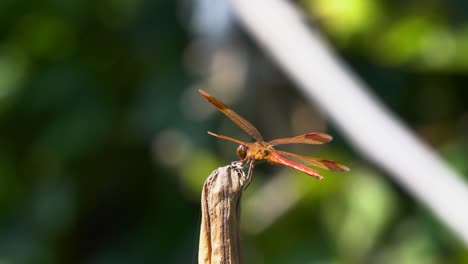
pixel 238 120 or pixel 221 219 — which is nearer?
pixel 221 219

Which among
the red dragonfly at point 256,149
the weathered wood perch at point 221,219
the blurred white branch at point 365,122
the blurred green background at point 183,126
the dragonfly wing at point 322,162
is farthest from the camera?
the blurred green background at point 183,126

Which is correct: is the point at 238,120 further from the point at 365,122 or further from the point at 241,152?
the point at 365,122

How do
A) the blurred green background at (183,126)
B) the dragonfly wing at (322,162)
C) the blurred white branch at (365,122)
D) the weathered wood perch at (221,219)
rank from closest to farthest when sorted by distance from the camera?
→ the weathered wood perch at (221,219) < the dragonfly wing at (322,162) < the blurred white branch at (365,122) < the blurred green background at (183,126)

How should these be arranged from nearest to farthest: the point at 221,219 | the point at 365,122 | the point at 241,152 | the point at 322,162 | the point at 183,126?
the point at 221,219 < the point at 241,152 < the point at 322,162 < the point at 365,122 < the point at 183,126

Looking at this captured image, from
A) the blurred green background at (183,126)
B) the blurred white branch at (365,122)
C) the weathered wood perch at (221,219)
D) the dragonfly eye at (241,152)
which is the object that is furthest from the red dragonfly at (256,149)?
the blurred green background at (183,126)

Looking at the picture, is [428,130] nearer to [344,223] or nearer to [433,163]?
[344,223]

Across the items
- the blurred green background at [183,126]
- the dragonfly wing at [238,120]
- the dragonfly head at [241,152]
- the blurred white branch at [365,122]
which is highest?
the blurred green background at [183,126]

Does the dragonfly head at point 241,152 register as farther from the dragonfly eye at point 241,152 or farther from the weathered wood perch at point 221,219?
the weathered wood perch at point 221,219

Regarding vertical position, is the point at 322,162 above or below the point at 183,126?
below

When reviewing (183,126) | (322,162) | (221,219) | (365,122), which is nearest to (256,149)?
(322,162)
